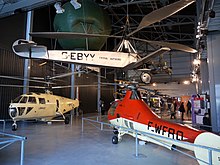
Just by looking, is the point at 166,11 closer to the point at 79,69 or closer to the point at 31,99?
the point at 31,99

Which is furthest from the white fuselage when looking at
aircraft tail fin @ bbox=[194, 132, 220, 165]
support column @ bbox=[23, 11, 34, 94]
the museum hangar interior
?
aircraft tail fin @ bbox=[194, 132, 220, 165]

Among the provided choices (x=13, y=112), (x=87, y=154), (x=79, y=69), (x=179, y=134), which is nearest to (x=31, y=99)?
(x=13, y=112)

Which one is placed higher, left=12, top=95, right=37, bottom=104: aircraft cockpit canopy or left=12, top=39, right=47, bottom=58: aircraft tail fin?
left=12, top=39, right=47, bottom=58: aircraft tail fin

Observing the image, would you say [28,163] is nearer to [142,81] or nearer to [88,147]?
[88,147]

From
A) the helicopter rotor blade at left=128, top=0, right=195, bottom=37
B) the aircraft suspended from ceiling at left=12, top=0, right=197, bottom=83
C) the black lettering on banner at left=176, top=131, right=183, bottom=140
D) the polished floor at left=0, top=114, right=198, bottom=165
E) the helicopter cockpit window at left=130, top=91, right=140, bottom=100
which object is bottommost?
the polished floor at left=0, top=114, right=198, bottom=165

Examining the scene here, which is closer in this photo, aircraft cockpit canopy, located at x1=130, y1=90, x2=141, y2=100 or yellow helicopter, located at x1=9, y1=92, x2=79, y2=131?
aircraft cockpit canopy, located at x1=130, y1=90, x2=141, y2=100

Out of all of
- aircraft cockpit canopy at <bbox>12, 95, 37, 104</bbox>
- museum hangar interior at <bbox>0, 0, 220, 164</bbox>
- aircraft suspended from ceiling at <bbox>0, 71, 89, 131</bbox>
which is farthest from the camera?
aircraft cockpit canopy at <bbox>12, 95, 37, 104</bbox>

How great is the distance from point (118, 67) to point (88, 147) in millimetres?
2736

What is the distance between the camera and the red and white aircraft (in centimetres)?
337

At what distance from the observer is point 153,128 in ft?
16.1

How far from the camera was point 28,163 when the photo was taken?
412cm

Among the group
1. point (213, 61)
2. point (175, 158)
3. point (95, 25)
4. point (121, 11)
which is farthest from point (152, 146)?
point (121, 11)

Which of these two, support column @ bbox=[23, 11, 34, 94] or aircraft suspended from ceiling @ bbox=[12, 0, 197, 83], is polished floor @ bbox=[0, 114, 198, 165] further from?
support column @ bbox=[23, 11, 34, 94]

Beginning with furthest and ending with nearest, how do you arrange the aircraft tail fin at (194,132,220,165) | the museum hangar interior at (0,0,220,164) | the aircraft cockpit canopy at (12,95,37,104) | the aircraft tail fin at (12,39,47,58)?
the aircraft cockpit canopy at (12,95,37,104), the aircraft tail fin at (12,39,47,58), the museum hangar interior at (0,0,220,164), the aircraft tail fin at (194,132,220,165)
